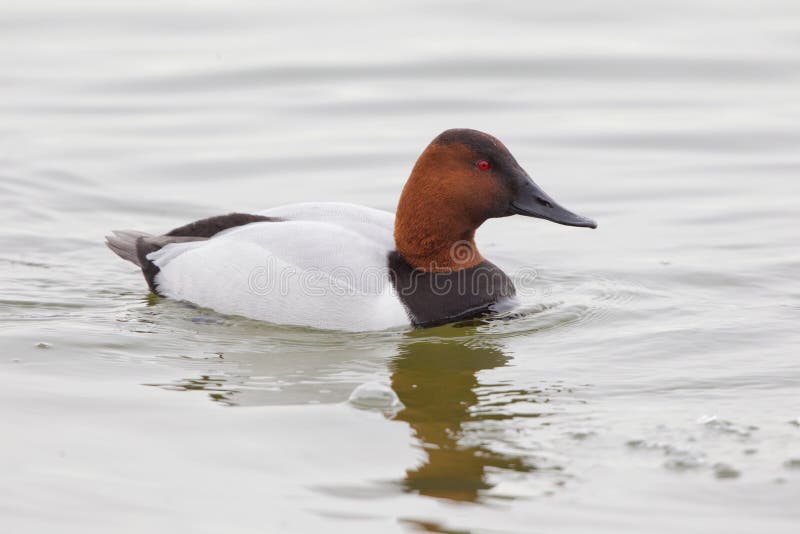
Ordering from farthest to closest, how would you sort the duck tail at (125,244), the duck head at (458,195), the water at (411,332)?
the duck tail at (125,244)
the duck head at (458,195)
the water at (411,332)

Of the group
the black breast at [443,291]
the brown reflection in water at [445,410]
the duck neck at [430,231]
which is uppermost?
the duck neck at [430,231]

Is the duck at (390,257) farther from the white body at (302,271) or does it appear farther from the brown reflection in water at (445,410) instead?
the brown reflection in water at (445,410)

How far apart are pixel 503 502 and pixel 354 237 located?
301 centimetres

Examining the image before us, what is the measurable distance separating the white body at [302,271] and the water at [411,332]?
158 mm

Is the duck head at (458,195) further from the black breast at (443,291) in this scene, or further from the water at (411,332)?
the water at (411,332)

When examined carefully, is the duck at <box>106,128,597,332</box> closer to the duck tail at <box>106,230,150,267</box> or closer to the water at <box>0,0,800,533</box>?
the water at <box>0,0,800,533</box>

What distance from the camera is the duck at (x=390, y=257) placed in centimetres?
751

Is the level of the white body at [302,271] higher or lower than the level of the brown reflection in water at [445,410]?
higher

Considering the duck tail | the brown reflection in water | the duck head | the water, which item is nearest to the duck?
the duck head

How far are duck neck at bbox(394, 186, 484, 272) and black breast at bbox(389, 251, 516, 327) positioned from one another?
0.19 ft

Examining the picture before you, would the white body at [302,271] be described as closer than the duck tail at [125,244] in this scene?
Result: Yes

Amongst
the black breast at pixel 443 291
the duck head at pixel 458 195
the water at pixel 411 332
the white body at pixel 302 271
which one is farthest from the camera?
the duck head at pixel 458 195

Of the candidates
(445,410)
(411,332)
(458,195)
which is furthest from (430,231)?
(445,410)

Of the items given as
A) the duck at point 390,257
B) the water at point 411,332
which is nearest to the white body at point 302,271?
the duck at point 390,257
